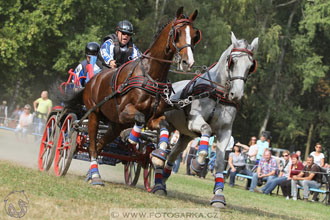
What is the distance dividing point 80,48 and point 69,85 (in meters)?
19.3

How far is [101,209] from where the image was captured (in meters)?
6.22

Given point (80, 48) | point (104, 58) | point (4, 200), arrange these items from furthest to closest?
point (80, 48) < point (104, 58) < point (4, 200)

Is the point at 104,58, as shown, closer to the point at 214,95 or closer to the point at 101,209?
the point at 214,95

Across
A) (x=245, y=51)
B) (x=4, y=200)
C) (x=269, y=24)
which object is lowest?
(x=4, y=200)

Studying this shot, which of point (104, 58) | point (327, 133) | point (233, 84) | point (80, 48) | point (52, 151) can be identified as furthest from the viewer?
point (327, 133)

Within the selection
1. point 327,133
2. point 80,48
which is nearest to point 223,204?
point 80,48

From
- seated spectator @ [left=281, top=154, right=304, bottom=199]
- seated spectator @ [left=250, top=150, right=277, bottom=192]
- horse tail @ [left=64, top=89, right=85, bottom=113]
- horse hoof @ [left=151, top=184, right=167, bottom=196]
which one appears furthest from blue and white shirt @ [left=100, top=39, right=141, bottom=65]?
seated spectator @ [left=250, top=150, right=277, bottom=192]

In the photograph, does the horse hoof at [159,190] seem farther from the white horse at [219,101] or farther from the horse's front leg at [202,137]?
the horse's front leg at [202,137]

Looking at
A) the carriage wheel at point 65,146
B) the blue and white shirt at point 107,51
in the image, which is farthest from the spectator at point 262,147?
the blue and white shirt at point 107,51

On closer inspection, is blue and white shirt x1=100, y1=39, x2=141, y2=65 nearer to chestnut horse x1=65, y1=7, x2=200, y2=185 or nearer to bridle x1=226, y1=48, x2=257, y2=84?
chestnut horse x1=65, y1=7, x2=200, y2=185

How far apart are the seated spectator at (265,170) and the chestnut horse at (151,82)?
930cm

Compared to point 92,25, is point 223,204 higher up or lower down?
lower down

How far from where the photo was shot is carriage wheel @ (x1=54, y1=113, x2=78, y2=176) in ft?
30.5

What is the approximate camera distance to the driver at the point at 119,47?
941 cm
